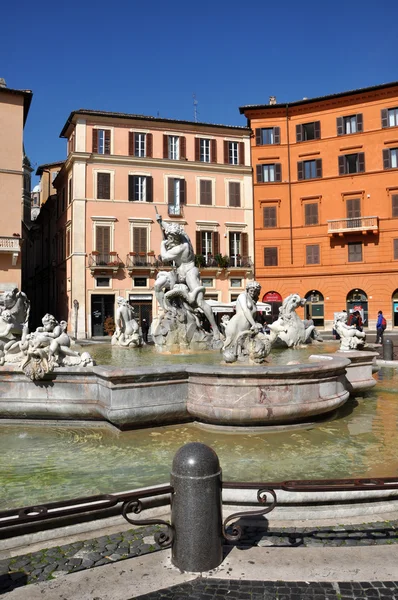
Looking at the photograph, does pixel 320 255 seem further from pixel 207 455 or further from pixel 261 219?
pixel 207 455

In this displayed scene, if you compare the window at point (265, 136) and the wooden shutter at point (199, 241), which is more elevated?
the window at point (265, 136)

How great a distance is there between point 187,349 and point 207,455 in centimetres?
694

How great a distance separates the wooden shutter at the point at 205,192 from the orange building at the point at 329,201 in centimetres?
355

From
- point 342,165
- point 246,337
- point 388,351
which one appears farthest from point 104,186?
point 246,337

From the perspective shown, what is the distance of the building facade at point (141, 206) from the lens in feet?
105

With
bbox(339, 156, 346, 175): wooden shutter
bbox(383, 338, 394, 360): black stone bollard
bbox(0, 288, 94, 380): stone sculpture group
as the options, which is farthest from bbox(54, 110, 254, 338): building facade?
bbox(0, 288, 94, 380): stone sculpture group

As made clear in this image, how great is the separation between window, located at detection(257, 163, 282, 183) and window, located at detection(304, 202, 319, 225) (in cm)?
299

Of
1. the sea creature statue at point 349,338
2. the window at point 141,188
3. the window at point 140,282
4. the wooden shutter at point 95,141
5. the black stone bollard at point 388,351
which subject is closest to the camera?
the sea creature statue at point 349,338

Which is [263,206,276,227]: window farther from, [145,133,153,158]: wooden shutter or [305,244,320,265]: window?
[145,133,153,158]: wooden shutter

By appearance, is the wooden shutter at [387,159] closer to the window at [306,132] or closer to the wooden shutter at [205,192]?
the window at [306,132]

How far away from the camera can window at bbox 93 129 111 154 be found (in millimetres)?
32500

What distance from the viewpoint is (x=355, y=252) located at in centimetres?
3312

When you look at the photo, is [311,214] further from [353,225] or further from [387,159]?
[387,159]

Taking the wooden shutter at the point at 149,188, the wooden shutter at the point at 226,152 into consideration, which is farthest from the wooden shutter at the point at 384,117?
the wooden shutter at the point at 149,188
